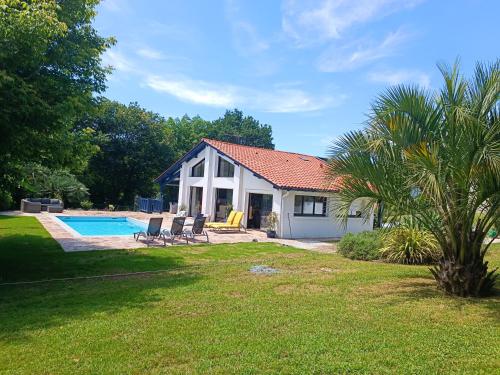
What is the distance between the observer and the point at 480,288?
7852 millimetres

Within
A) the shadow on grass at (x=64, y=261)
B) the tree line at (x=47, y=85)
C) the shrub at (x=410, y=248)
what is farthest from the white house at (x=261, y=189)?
the tree line at (x=47, y=85)

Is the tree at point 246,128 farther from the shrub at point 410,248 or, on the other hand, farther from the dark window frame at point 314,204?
the shrub at point 410,248

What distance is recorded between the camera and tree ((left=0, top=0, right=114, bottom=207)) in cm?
812

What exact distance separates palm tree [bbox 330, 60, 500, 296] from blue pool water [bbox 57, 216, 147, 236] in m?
17.4

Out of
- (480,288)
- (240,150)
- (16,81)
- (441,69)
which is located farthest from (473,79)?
(240,150)

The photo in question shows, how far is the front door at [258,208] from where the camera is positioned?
2458 cm

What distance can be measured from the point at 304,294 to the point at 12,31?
7.58 metres

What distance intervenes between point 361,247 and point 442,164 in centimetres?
769

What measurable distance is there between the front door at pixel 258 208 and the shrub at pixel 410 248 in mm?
11210

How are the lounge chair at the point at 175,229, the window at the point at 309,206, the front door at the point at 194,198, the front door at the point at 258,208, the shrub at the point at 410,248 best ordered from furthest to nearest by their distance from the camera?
the front door at the point at 194,198, the front door at the point at 258,208, the window at the point at 309,206, the lounge chair at the point at 175,229, the shrub at the point at 410,248

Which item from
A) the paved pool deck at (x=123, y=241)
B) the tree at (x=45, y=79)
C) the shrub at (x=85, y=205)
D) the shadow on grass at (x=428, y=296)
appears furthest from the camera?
the shrub at (x=85, y=205)

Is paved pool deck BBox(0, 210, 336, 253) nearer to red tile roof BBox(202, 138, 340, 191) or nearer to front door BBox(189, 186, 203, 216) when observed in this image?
red tile roof BBox(202, 138, 340, 191)

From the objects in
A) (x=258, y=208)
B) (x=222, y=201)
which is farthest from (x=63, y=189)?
(x=258, y=208)

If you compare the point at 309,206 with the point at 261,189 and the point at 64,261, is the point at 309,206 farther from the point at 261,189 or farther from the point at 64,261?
the point at 64,261
